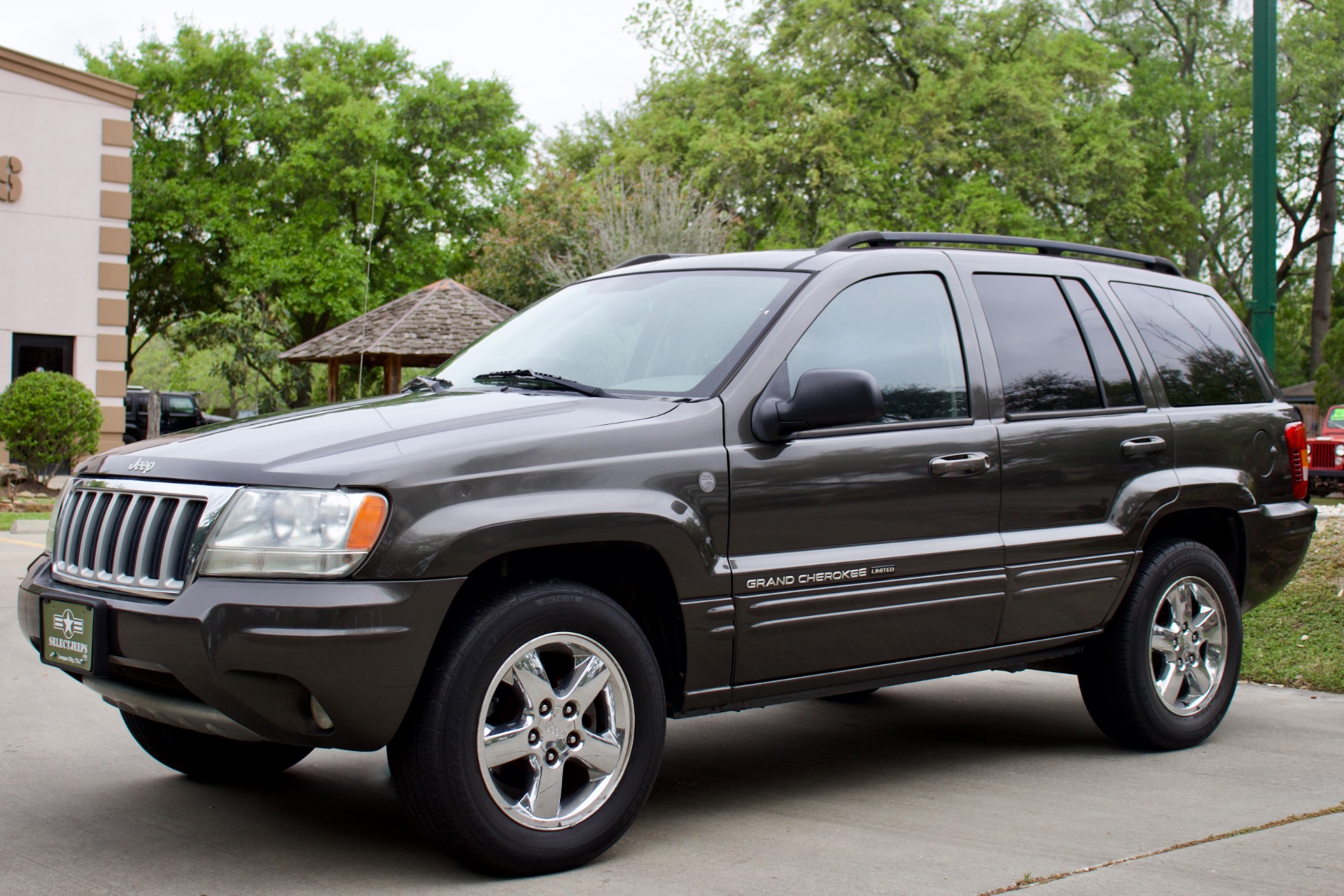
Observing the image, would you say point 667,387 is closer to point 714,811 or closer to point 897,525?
point 897,525

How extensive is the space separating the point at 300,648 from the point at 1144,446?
11.4 feet

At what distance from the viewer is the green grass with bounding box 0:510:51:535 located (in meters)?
15.5

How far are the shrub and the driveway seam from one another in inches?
742

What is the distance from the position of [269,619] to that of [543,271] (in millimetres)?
25723

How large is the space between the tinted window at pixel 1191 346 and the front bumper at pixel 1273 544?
0.51m

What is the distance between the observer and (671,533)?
4.01 metres

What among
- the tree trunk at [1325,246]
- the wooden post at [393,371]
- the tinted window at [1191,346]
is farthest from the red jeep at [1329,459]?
the tree trunk at [1325,246]

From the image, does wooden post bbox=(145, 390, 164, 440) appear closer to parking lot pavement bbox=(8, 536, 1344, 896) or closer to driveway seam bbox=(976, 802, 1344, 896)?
parking lot pavement bbox=(8, 536, 1344, 896)

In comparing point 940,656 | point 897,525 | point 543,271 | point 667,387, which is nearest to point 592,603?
point 667,387

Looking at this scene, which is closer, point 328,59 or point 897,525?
point 897,525

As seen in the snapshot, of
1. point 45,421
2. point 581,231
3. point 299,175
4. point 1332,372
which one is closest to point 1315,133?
point 1332,372

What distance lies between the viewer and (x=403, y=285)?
43.6m

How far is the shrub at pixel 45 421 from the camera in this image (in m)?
19.6

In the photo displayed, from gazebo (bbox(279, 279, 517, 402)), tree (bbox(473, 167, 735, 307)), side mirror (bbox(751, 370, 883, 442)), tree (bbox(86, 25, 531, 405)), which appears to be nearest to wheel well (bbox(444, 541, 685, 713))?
side mirror (bbox(751, 370, 883, 442))
